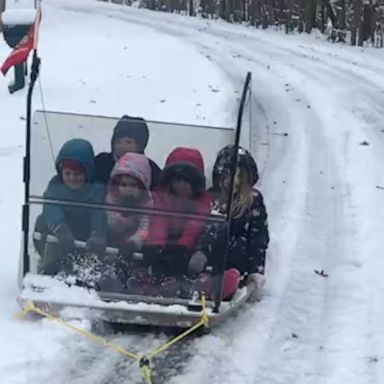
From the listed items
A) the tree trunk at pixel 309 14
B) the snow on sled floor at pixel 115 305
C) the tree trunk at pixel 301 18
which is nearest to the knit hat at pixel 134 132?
the snow on sled floor at pixel 115 305

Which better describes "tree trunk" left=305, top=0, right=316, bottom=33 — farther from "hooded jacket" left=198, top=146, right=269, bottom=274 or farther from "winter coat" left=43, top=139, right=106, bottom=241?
"winter coat" left=43, top=139, right=106, bottom=241

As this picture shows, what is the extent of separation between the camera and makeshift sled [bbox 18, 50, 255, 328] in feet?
18.1

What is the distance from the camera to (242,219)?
6.19m

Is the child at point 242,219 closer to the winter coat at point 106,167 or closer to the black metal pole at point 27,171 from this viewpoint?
the winter coat at point 106,167

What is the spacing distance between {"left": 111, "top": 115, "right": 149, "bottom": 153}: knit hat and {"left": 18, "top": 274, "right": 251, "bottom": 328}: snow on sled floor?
102 centimetres

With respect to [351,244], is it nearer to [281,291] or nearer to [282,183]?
[281,291]

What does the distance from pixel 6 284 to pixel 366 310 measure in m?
2.17

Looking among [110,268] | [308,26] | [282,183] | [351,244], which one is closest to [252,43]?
[308,26]

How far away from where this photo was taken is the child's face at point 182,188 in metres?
5.90

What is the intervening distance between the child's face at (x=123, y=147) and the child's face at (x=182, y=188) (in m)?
0.42

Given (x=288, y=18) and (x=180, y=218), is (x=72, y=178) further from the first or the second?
(x=288, y=18)

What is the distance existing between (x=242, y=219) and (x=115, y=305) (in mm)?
1088

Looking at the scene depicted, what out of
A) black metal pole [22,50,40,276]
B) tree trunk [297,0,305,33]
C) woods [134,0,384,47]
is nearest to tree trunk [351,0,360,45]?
woods [134,0,384,47]

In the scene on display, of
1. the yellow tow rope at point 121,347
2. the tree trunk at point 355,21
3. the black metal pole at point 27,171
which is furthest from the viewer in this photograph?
the tree trunk at point 355,21
